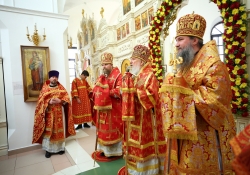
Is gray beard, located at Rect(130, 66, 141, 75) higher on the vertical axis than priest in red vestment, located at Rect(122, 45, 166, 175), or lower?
higher

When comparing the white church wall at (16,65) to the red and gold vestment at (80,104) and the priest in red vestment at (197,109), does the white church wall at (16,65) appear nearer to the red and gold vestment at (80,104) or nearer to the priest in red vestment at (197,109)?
the red and gold vestment at (80,104)

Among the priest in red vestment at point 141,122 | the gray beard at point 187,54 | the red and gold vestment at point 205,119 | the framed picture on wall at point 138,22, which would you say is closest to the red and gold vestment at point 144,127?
the priest in red vestment at point 141,122

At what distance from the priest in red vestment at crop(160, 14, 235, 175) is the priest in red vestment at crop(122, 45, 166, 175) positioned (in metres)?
0.95

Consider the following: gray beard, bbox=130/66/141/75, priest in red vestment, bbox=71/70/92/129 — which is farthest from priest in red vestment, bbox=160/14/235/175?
priest in red vestment, bbox=71/70/92/129

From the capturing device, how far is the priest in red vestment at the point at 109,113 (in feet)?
11.8

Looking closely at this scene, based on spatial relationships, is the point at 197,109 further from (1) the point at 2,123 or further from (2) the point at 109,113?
(1) the point at 2,123

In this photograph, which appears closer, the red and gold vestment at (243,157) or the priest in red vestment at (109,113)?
the red and gold vestment at (243,157)

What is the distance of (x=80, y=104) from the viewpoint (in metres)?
6.34

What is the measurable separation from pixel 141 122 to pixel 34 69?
3.72 m

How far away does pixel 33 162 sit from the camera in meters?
4.02

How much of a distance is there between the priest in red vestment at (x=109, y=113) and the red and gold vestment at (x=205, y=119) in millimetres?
2160

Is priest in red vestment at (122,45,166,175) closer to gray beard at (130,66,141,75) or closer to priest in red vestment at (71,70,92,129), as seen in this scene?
gray beard at (130,66,141,75)

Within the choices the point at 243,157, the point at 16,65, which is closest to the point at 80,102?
the point at 16,65

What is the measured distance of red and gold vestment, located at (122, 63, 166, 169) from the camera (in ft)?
8.46
